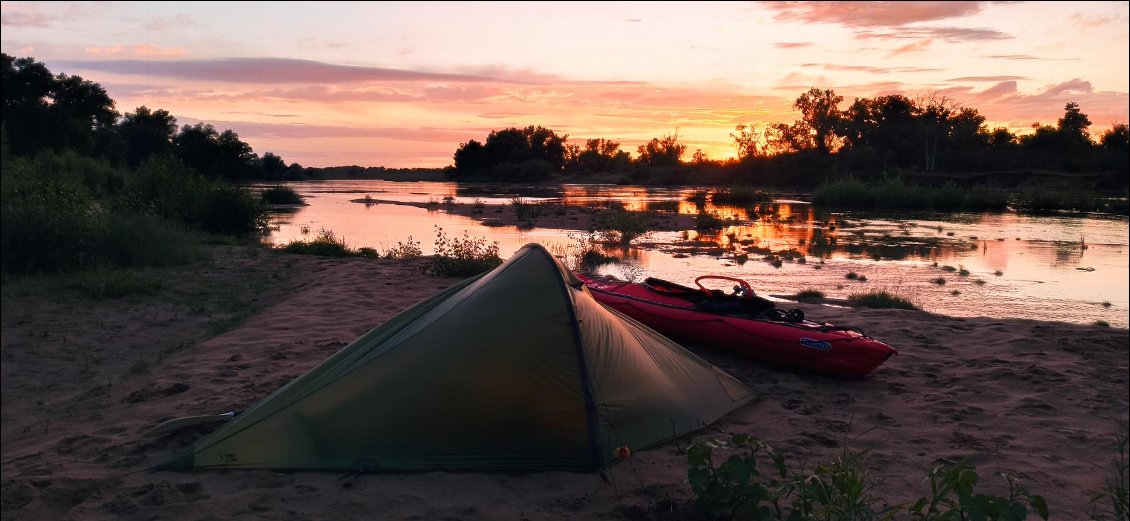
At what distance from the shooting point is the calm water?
1187cm

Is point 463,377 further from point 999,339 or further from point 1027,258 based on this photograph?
point 1027,258

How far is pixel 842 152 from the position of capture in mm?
64312

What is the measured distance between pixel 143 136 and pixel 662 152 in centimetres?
6105

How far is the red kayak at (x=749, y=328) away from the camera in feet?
21.7

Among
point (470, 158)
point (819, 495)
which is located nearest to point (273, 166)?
point (470, 158)

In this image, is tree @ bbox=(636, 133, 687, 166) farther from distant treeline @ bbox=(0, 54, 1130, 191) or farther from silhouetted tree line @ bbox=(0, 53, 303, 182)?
silhouetted tree line @ bbox=(0, 53, 303, 182)

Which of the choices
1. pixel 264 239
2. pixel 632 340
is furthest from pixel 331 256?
pixel 632 340

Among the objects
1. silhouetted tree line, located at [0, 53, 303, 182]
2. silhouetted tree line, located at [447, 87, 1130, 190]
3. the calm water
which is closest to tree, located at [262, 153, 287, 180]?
silhouetted tree line, located at [447, 87, 1130, 190]

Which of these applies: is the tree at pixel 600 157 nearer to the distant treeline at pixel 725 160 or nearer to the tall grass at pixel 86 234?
the distant treeline at pixel 725 160

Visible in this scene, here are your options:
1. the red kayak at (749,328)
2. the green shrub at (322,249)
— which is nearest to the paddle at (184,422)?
the red kayak at (749,328)

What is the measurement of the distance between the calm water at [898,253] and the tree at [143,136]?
557 inches

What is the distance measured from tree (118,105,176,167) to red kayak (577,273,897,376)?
122ft

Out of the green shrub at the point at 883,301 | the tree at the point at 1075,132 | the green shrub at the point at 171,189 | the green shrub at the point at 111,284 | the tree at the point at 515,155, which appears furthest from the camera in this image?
the tree at the point at 515,155

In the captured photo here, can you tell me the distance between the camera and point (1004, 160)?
148 feet
